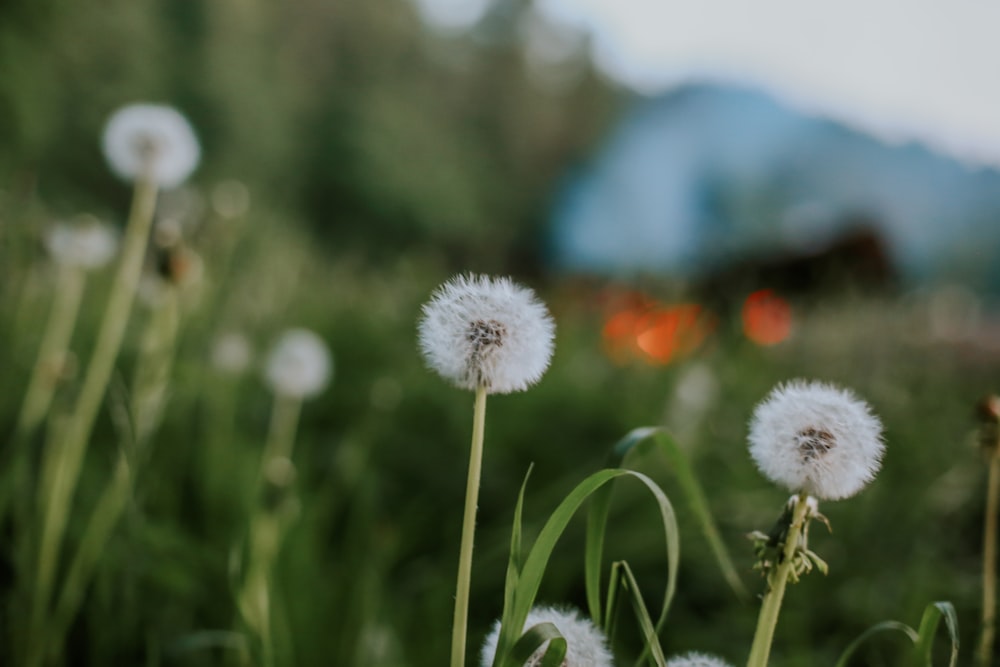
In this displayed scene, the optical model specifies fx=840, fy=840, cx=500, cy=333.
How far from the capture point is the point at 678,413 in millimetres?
2799

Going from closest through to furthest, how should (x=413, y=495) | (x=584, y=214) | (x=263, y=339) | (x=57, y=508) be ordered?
(x=57, y=508), (x=413, y=495), (x=263, y=339), (x=584, y=214)

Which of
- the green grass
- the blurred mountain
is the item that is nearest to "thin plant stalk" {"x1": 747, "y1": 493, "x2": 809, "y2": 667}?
the green grass

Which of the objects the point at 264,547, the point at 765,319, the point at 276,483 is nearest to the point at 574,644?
the point at 264,547

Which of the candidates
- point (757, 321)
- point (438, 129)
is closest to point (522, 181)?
point (438, 129)

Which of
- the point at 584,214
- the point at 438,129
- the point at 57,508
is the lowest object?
the point at 57,508

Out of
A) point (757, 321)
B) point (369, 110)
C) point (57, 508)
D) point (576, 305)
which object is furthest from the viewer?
point (369, 110)

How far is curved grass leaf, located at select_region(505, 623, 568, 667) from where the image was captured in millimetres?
499

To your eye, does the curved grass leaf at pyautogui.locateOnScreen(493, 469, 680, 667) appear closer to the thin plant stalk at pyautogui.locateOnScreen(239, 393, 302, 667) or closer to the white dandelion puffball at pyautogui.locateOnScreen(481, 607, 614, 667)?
the white dandelion puffball at pyautogui.locateOnScreen(481, 607, 614, 667)

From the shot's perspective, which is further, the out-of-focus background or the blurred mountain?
A: the blurred mountain

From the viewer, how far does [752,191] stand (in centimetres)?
2025

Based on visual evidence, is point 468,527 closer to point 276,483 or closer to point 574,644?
point 574,644

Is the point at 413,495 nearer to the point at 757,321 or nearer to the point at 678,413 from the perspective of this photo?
the point at 678,413

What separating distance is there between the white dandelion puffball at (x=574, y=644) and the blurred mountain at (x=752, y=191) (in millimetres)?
3236

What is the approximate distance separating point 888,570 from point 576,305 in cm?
322
